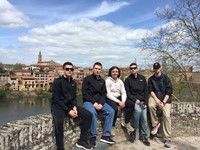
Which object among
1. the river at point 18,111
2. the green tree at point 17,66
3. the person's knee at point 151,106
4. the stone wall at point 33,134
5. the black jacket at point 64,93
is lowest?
the river at point 18,111

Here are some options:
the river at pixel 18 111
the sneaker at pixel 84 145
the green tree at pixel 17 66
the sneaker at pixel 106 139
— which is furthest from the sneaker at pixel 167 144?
the green tree at pixel 17 66

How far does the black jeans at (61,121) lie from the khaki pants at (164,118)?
1.64m

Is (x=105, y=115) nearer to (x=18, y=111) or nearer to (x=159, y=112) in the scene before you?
(x=159, y=112)

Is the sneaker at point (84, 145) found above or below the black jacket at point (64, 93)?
below

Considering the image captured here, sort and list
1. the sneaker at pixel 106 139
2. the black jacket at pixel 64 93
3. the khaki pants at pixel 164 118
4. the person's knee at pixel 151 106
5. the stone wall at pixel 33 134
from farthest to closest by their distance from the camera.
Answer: the person's knee at pixel 151 106
the khaki pants at pixel 164 118
the sneaker at pixel 106 139
the black jacket at pixel 64 93
the stone wall at pixel 33 134

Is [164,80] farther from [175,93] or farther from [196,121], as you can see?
[175,93]

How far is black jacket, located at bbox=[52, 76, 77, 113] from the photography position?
4.21m

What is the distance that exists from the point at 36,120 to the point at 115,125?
217cm

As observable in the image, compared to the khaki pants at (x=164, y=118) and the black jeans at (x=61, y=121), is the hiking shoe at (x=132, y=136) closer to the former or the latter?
the khaki pants at (x=164, y=118)

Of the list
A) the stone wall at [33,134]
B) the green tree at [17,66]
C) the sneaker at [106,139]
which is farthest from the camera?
the green tree at [17,66]

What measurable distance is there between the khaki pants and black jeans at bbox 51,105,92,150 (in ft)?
5.37

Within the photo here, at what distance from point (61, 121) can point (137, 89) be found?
1.95 metres

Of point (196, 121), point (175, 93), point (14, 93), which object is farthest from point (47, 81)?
point (196, 121)

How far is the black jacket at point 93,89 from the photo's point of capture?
4863mm
